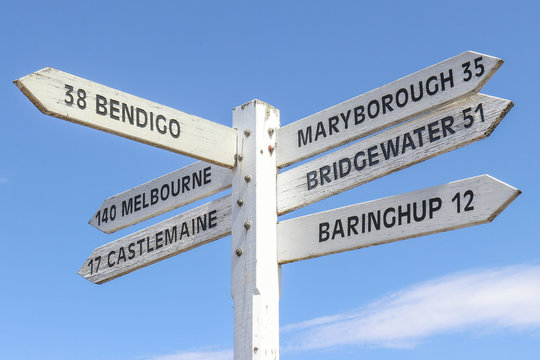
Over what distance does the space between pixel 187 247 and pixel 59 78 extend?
1.33 m

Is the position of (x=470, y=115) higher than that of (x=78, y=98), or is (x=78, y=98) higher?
(x=78, y=98)

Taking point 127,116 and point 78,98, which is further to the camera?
point 127,116

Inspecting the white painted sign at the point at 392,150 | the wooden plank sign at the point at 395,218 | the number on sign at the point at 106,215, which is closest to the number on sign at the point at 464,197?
the wooden plank sign at the point at 395,218

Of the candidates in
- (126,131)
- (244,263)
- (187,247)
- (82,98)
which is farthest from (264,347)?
(82,98)

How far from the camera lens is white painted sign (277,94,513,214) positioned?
11.4 feet

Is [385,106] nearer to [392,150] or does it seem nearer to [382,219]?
[392,150]

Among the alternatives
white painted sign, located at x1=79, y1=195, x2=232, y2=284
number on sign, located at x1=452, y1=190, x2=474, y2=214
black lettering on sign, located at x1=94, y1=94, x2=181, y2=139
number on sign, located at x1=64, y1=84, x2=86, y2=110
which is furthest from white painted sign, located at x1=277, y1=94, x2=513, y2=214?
number on sign, located at x1=64, y1=84, x2=86, y2=110

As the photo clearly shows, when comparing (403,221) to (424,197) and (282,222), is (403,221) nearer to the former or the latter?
(424,197)

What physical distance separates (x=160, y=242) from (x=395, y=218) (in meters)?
1.56

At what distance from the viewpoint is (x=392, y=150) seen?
12.3 ft

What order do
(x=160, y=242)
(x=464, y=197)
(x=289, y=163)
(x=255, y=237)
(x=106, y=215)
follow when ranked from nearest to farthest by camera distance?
(x=464, y=197), (x=255, y=237), (x=289, y=163), (x=160, y=242), (x=106, y=215)

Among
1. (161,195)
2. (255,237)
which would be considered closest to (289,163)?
(255,237)

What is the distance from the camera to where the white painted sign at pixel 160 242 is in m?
4.22

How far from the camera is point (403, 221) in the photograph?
3.60m
